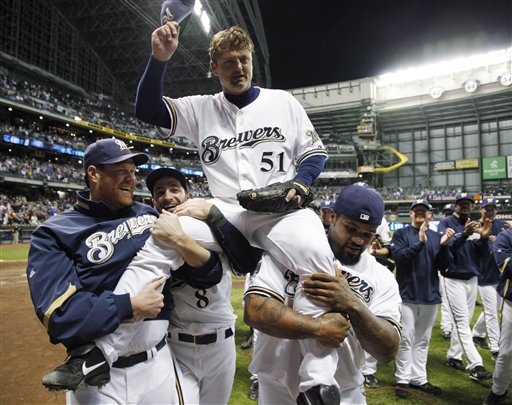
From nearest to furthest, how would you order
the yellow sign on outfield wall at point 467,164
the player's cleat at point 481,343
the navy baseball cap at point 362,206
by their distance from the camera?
the navy baseball cap at point 362,206 < the player's cleat at point 481,343 < the yellow sign on outfield wall at point 467,164

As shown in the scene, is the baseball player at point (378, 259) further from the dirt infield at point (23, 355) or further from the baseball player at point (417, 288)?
the dirt infield at point (23, 355)

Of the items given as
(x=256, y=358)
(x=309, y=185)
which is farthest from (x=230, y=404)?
(x=309, y=185)

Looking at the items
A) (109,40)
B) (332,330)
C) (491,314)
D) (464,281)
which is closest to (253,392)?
(332,330)

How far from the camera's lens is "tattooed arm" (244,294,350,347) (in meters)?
1.74

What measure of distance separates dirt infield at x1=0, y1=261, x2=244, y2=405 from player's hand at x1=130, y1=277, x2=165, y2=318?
2910mm

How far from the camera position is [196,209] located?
2.21m

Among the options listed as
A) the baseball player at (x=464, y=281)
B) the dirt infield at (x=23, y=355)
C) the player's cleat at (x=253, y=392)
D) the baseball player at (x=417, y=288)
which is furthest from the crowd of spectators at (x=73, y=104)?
the baseball player at (x=464, y=281)

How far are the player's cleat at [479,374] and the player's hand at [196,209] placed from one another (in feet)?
15.0

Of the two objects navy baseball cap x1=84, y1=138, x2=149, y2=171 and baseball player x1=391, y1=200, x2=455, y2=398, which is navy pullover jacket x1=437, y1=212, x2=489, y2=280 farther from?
navy baseball cap x1=84, y1=138, x2=149, y2=171

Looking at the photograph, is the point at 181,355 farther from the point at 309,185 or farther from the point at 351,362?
the point at 309,185

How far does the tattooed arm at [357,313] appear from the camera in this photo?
1.80m

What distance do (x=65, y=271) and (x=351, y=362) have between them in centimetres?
175

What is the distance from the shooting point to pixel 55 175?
32.6 meters

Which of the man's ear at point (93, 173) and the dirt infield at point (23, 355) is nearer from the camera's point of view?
the man's ear at point (93, 173)
